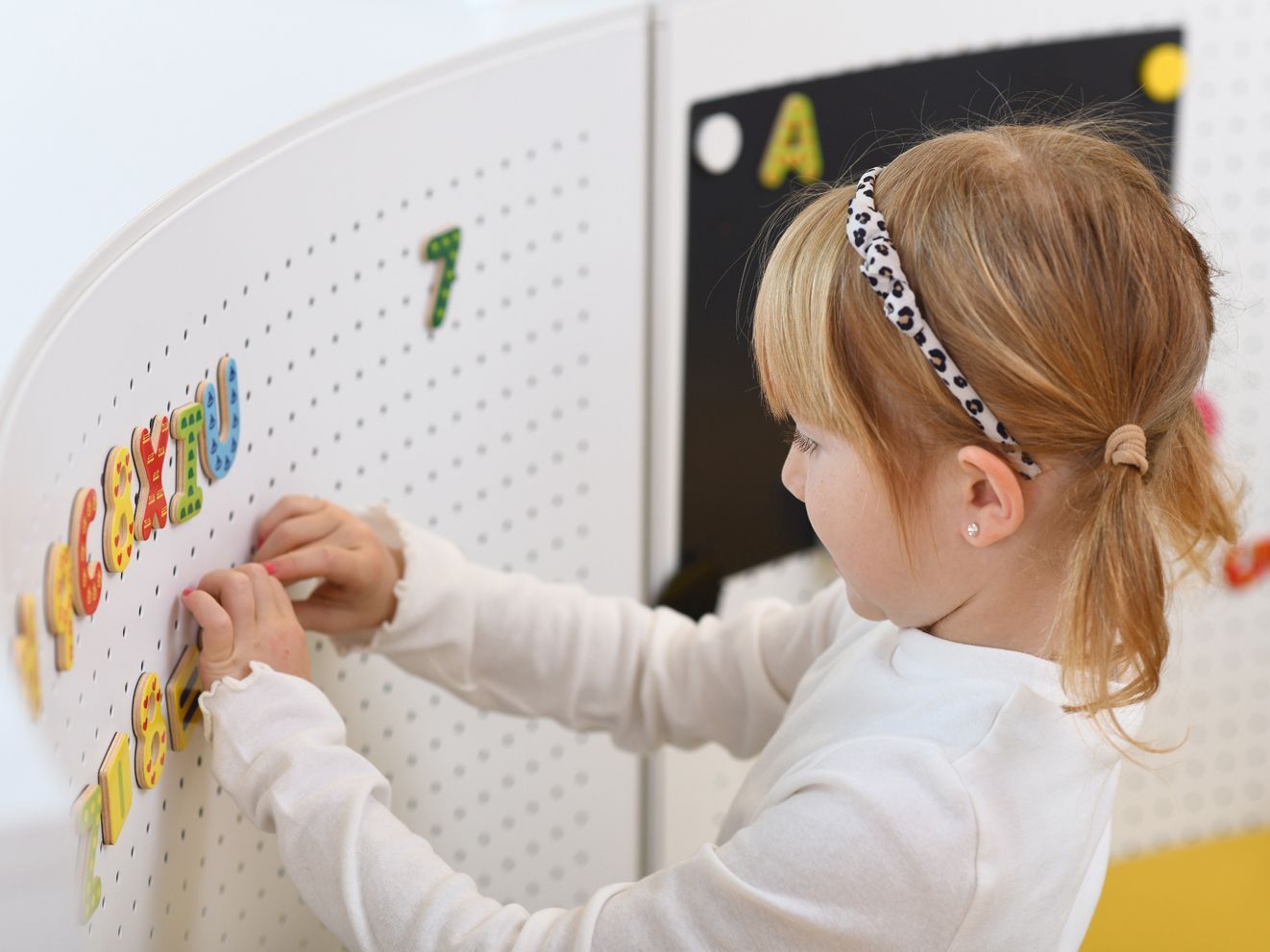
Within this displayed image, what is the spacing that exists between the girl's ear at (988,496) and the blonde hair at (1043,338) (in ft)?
0.04

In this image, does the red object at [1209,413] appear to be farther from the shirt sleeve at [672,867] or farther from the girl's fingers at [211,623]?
the girl's fingers at [211,623]

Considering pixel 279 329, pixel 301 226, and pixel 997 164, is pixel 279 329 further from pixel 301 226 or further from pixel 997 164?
pixel 997 164

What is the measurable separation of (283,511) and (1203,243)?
93 cm

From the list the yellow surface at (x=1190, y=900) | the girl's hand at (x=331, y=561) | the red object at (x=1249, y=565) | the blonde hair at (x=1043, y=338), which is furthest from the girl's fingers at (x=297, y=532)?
the red object at (x=1249, y=565)

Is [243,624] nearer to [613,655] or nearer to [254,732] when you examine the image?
[254,732]

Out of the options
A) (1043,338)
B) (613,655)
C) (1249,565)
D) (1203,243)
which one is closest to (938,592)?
(1043,338)

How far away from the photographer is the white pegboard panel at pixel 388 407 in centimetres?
69

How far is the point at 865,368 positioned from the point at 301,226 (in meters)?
0.36

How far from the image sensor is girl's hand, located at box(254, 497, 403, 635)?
35.6 inches

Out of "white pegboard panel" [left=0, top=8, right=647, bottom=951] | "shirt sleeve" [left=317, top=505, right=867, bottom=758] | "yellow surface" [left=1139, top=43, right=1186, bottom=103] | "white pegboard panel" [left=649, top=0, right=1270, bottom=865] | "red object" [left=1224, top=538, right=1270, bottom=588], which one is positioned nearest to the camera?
"white pegboard panel" [left=0, top=8, right=647, bottom=951]

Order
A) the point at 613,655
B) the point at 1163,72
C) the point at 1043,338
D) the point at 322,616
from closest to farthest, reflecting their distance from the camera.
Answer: the point at 1043,338 → the point at 322,616 → the point at 613,655 → the point at 1163,72

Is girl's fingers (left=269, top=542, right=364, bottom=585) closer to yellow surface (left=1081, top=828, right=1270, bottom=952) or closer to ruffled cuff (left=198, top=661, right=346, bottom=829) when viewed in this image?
ruffled cuff (left=198, top=661, right=346, bottom=829)

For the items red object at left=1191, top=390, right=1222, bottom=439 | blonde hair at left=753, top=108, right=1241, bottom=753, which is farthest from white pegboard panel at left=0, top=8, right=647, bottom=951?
red object at left=1191, top=390, right=1222, bottom=439

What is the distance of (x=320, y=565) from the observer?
36.1 inches
